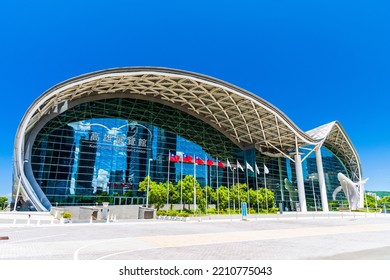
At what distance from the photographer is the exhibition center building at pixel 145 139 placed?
123ft

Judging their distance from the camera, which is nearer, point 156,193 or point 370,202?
point 156,193

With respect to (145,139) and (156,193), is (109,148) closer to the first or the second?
(145,139)

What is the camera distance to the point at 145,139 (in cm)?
4619

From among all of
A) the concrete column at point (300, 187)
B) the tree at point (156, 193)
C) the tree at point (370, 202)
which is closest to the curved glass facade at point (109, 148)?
the tree at point (156, 193)

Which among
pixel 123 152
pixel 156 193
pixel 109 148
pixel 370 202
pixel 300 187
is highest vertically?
pixel 109 148

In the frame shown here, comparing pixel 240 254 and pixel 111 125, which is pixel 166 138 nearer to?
pixel 111 125

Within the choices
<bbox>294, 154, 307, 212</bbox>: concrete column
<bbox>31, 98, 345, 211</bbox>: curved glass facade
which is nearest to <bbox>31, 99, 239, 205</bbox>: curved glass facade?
<bbox>31, 98, 345, 211</bbox>: curved glass facade

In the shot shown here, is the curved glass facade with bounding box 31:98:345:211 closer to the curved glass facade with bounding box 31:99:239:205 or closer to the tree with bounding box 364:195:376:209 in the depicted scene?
the curved glass facade with bounding box 31:99:239:205

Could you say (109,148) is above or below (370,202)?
above

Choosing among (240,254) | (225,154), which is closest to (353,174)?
(225,154)

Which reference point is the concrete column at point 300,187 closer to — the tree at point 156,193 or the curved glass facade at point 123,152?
the curved glass facade at point 123,152

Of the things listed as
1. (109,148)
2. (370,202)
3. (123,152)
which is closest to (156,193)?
(123,152)

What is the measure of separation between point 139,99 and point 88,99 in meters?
9.34

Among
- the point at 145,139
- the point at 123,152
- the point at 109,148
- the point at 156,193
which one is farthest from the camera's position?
the point at 145,139
